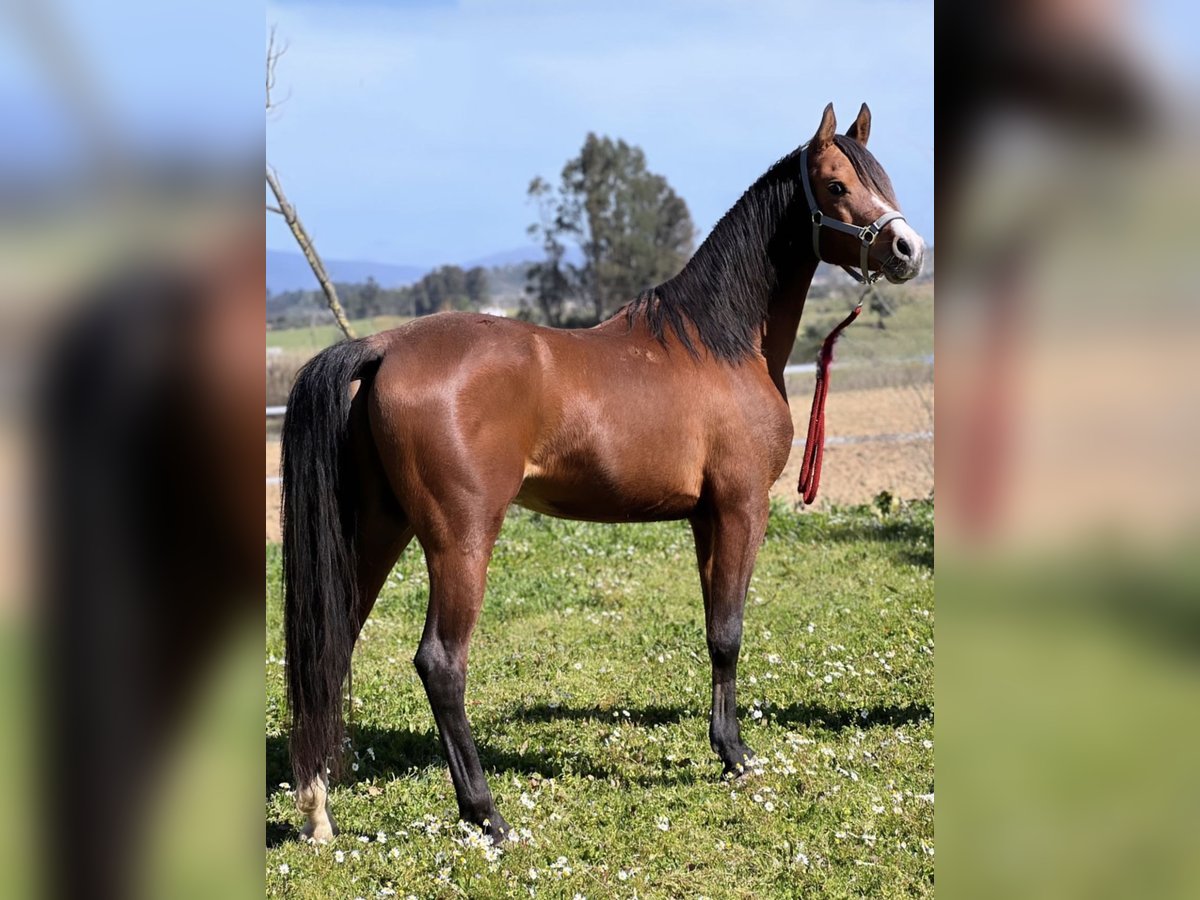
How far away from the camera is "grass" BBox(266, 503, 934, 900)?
11.1 ft

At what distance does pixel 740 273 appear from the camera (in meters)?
4.29

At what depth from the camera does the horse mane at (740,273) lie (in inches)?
166

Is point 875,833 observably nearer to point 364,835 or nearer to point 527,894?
point 527,894

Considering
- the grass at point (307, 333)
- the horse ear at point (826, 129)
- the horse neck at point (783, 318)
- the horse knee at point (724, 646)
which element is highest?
the grass at point (307, 333)

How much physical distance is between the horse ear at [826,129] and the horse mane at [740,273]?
0.16 metres

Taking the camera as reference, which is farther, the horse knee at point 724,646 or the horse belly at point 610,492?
the horse knee at point 724,646

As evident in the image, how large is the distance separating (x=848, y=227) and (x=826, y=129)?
15.1 inches

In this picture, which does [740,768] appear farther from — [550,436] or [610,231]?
[610,231]

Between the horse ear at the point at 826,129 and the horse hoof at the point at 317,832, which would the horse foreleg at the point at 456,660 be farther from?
the horse ear at the point at 826,129

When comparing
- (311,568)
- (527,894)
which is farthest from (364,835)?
(311,568)

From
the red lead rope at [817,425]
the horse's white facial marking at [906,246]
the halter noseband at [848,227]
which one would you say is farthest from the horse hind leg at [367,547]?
the horse's white facial marking at [906,246]

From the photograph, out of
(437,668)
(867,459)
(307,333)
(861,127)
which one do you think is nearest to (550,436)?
(437,668)
